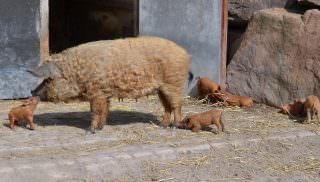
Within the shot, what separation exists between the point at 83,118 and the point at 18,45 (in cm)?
196

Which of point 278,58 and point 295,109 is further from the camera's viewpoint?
point 278,58

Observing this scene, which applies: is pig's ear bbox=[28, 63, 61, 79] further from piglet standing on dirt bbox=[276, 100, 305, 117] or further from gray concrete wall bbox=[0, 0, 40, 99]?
piglet standing on dirt bbox=[276, 100, 305, 117]

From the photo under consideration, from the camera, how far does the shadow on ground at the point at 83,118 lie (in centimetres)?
868

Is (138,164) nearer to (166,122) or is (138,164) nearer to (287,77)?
(166,122)

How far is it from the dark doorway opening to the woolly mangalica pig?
463 centimetres

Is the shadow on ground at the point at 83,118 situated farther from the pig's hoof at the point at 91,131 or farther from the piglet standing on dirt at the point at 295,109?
→ the piglet standing on dirt at the point at 295,109

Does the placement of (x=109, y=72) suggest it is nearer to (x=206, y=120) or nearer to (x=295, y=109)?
(x=206, y=120)

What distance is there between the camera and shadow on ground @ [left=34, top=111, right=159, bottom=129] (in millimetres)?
8677

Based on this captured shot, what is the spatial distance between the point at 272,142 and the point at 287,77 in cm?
269

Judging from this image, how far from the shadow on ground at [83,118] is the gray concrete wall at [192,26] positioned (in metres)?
1.82

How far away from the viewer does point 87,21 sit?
1495cm

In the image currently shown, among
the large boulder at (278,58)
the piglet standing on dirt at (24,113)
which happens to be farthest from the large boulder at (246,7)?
the piglet standing on dirt at (24,113)

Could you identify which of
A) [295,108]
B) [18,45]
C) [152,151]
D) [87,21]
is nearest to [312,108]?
[295,108]

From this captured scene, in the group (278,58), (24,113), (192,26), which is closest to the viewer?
(24,113)
